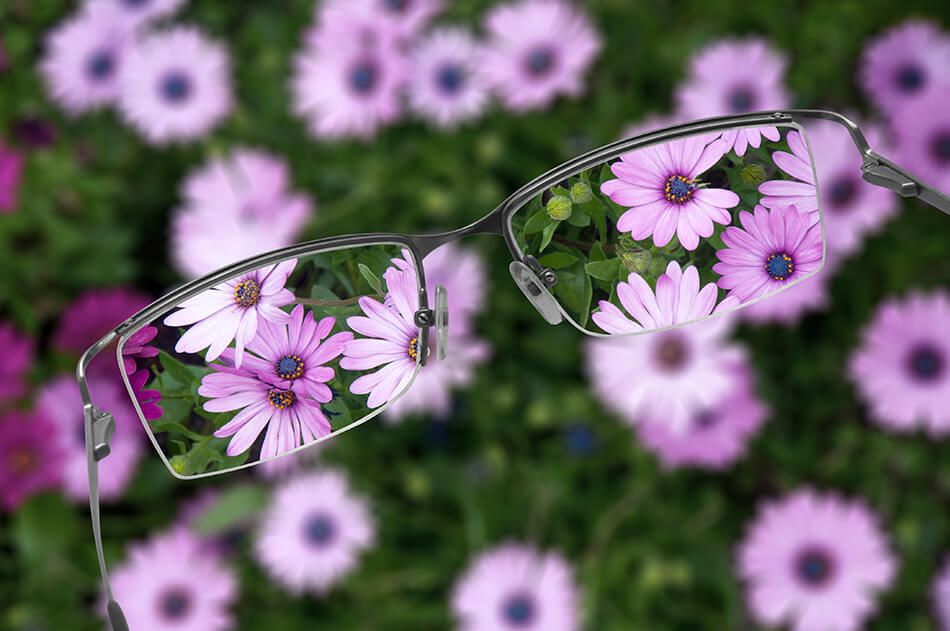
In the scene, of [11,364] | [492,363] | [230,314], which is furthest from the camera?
[492,363]

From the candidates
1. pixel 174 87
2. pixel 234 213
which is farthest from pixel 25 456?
pixel 174 87

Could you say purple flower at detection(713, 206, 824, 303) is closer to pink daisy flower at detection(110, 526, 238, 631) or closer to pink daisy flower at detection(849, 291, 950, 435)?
pink daisy flower at detection(849, 291, 950, 435)

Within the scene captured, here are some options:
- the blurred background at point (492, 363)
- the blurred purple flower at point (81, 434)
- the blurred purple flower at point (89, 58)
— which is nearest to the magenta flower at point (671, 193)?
the blurred background at point (492, 363)

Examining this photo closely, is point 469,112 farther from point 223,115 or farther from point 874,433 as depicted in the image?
point 874,433

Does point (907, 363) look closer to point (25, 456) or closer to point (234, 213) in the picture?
point (234, 213)

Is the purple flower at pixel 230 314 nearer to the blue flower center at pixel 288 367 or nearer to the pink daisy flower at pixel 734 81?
the blue flower center at pixel 288 367

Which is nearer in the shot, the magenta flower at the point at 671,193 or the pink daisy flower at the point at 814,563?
the magenta flower at the point at 671,193
